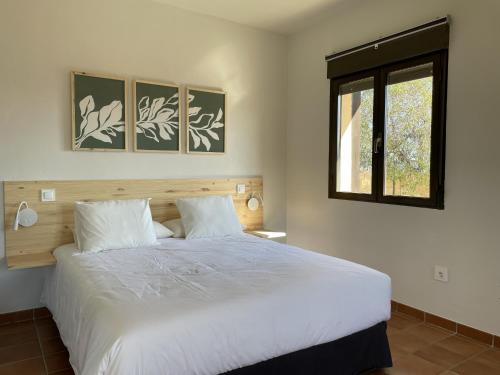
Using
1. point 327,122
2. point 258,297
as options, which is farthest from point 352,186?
point 258,297

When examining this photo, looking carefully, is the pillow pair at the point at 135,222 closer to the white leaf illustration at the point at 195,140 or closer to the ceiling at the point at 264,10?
the white leaf illustration at the point at 195,140

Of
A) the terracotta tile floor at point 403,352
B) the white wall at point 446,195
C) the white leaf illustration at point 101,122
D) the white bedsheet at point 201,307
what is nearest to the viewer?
the white bedsheet at point 201,307

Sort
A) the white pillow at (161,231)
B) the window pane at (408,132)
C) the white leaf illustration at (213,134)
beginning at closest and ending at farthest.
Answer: the window pane at (408,132), the white pillow at (161,231), the white leaf illustration at (213,134)

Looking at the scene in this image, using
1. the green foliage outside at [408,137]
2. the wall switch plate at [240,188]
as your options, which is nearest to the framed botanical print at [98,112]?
the wall switch plate at [240,188]

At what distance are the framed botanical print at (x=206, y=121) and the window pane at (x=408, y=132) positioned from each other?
147 cm

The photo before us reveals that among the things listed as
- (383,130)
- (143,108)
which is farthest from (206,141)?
(383,130)

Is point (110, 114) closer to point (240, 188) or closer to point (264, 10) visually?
point (240, 188)

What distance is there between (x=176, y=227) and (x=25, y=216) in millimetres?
1085

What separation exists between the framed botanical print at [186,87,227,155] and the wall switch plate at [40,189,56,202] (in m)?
1.15

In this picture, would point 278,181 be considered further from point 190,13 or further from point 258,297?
point 258,297

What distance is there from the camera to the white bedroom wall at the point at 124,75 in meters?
2.71

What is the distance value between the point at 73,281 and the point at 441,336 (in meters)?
2.36

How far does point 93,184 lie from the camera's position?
117 inches

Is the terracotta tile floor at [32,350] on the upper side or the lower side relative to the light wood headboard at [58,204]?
lower
